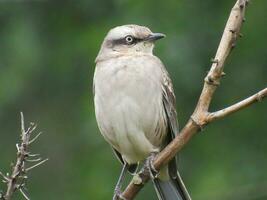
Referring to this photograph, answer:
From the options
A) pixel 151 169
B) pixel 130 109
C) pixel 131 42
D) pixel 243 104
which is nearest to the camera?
pixel 243 104

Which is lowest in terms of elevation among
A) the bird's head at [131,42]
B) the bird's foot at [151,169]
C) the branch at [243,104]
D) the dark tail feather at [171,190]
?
the dark tail feather at [171,190]

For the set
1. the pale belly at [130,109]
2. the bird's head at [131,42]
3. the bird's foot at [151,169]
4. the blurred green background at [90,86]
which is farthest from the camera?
the blurred green background at [90,86]

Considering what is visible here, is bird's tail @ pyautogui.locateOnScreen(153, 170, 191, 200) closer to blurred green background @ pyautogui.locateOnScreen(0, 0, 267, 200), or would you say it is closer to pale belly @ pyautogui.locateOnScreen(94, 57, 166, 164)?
pale belly @ pyautogui.locateOnScreen(94, 57, 166, 164)

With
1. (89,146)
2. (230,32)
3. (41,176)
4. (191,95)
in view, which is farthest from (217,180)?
(230,32)

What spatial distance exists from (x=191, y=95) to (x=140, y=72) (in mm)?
4285

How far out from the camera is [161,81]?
7.00 metres

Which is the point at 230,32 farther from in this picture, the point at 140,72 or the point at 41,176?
the point at 41,176

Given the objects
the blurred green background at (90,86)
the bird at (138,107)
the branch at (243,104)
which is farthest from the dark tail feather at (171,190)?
the blurred green background at (90,86)

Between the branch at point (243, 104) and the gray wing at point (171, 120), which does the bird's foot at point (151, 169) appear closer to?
the gray wing at point (171, 120)

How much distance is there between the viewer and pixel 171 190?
6930 mm

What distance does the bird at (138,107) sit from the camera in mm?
6816

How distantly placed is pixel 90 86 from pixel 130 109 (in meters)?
4.94

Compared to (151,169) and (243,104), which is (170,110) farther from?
(243,104)

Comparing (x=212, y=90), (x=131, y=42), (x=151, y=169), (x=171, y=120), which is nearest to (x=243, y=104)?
(x=212, y=90)
